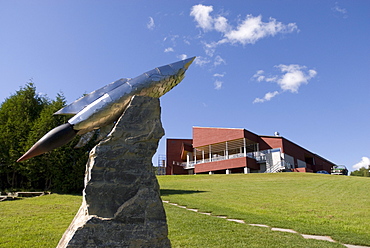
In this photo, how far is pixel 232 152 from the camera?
43938mm

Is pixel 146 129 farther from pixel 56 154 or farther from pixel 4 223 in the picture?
pixel 56 154

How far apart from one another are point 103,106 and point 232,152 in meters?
39.5

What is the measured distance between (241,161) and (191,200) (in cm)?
2114

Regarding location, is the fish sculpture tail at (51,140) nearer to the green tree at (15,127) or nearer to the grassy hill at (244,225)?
the grassy hill at (244,225)

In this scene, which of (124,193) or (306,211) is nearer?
(124,193)

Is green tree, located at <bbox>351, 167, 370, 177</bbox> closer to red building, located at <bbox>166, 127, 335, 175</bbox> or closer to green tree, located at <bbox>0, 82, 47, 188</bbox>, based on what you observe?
red building, located at <bbox>166, 127, 335, 175</bbox>

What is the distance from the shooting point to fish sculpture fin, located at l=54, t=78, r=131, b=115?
5893mm

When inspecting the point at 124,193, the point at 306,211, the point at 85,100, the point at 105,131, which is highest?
the point at 85,100

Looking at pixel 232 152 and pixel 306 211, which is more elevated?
pixel 232 152

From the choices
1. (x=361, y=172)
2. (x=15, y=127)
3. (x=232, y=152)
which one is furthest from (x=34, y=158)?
(x=361, y=172)

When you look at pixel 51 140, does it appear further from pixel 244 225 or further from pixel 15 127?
pixel 15 127

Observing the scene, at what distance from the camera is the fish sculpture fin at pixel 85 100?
5.89 meters

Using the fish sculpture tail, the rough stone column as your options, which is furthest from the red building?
the fish sculpture tail

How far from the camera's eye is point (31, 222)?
32.7 feet
